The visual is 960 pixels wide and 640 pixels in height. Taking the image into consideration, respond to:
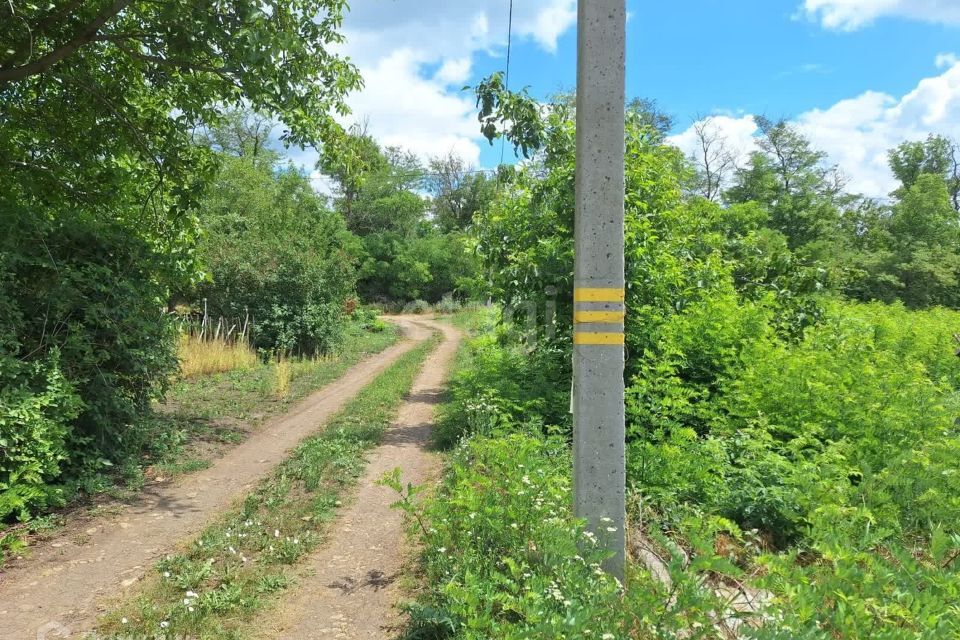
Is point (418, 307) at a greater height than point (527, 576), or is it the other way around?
point (418, 307)

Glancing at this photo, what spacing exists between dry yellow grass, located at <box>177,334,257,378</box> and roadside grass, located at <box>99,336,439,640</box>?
6.63m

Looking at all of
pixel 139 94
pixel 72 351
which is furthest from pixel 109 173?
pixel 72 351

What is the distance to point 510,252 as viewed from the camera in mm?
9633

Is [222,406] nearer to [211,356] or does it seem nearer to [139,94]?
[211,356]

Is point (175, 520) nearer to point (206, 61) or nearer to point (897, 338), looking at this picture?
point (206, 61)

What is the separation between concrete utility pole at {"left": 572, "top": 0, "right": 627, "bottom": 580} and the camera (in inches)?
147

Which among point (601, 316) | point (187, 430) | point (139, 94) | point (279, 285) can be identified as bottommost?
point (187, 430)

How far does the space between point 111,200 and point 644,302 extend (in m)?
7.22

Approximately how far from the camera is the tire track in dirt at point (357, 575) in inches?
152

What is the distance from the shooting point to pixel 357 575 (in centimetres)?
462

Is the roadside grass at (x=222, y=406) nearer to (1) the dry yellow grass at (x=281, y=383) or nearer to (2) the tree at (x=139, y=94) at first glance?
(1) the dry yellow grass at (x=281, y=383)

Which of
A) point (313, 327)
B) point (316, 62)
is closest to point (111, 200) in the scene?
point (316, 62)

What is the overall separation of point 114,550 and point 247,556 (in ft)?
3.95

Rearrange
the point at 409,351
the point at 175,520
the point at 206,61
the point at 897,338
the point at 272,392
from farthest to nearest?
the point at 409,351
the point at 272,392
the point at 897,338
the point at 206,61
the point at 175,520
